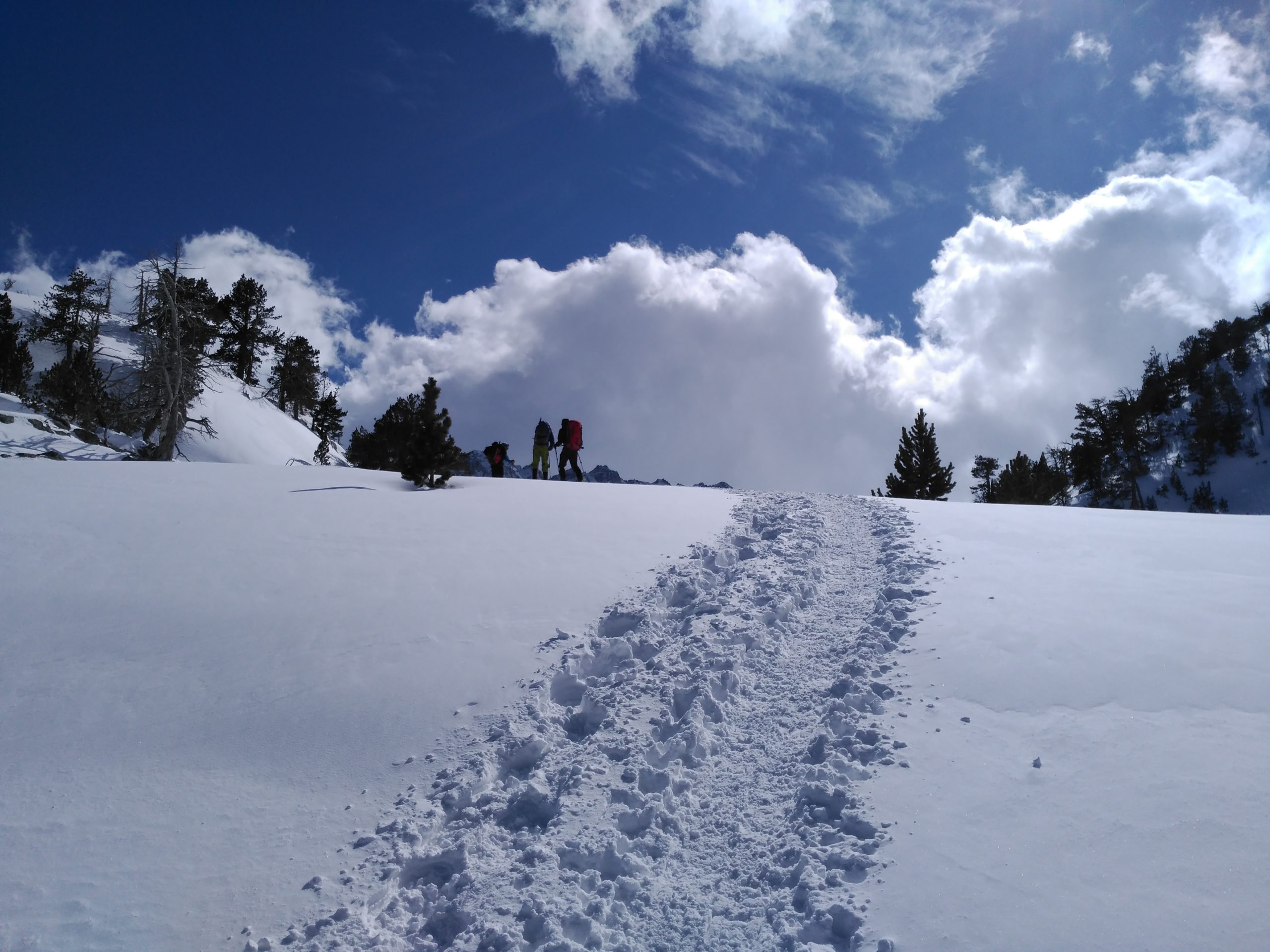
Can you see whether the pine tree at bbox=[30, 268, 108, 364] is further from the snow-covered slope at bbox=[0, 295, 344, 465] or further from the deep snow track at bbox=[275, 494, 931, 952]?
the deep snow track at bbox=[275, 494, 931, 952]

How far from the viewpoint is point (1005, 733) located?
18.0ft

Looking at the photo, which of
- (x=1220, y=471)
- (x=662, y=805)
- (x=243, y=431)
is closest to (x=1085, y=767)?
(x=662, y=805)

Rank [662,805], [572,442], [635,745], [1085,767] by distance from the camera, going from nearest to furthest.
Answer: [1085,767] → [662,805] → [635,745] → [572,442]

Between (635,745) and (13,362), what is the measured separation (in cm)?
5139

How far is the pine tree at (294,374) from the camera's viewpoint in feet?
163

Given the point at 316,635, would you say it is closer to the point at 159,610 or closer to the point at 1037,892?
the point at 159,610

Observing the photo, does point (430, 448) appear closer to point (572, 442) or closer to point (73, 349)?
point (572, 442)

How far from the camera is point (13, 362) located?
3997cm

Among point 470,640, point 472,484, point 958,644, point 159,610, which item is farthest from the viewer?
point 472,484

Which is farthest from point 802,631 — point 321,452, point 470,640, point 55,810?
point 321,452

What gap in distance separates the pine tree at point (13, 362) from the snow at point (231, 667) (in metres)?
36.1

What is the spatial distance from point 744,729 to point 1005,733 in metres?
2.13

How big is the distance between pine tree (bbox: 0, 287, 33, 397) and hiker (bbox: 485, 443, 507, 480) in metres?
33.5

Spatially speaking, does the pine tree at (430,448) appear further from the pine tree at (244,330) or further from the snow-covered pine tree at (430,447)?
the pine tree at (244,330)
